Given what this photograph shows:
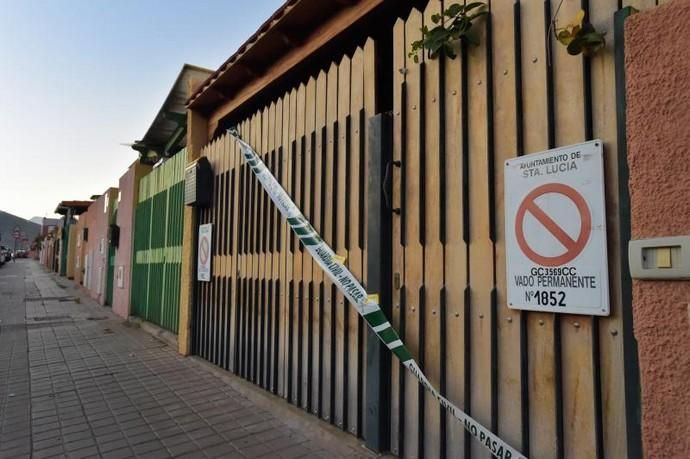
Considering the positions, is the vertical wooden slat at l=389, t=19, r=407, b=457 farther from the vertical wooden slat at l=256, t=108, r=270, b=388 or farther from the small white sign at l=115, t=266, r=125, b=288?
the small white sign at l=115, t=266, r=125, b=288

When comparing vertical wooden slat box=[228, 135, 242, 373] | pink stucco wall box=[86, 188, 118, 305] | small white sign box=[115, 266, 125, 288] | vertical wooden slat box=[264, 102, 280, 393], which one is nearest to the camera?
vertical wooden slat box=[264, 102, 280, 393]

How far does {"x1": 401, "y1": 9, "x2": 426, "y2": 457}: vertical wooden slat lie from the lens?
303cm

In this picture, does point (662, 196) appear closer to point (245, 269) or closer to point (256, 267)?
point (256, 267)

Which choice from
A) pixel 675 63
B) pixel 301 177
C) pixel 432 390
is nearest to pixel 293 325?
pixel 301 177

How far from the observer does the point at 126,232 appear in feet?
40.3

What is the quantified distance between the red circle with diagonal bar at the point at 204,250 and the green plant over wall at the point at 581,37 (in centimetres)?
525

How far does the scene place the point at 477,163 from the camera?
2.70m

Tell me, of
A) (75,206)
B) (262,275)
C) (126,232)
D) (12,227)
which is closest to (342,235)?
(262,275)

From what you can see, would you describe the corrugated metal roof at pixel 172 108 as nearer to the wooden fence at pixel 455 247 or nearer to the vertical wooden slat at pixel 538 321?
the wooden fence at pixel 455 247

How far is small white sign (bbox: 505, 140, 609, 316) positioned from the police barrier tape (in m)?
0.73

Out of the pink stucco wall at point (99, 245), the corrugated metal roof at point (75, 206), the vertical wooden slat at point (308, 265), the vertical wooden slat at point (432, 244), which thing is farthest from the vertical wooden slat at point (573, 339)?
the corrugated metal roof at point (75, 206)

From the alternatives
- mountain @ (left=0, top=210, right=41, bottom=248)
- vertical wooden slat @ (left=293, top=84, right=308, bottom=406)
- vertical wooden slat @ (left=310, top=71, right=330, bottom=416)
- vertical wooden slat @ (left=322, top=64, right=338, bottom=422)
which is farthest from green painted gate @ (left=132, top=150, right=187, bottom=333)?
mountain @ (left=0, top=210, right=41, bottom=248)

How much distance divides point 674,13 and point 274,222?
3725 mm

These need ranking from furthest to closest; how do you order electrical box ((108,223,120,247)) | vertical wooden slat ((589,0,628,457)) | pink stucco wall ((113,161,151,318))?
electrical box ((108,223,120,247))
pink stucco wall ((113,161,151,318))
vertical wooden slat ((589,0,628,457))
